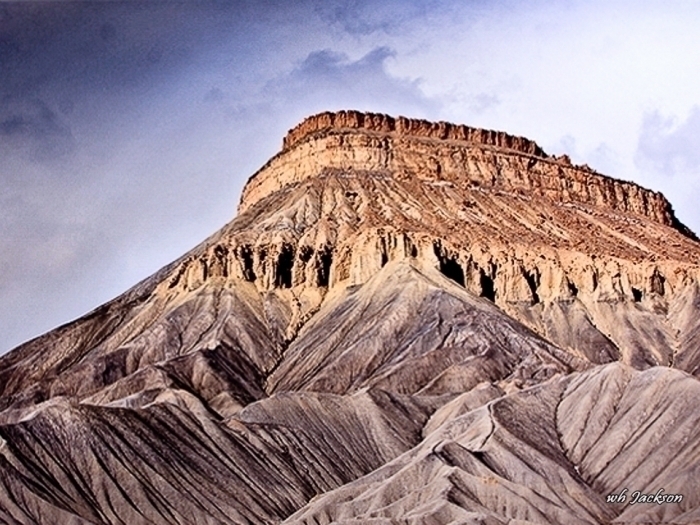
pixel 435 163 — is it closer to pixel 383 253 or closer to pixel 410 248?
pixel 410 248

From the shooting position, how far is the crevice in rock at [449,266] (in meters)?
119

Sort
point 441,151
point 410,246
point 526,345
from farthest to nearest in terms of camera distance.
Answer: point 441,151
point 410,246
point 526,345

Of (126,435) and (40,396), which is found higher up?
(40,396)

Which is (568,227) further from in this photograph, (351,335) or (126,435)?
(126,435)

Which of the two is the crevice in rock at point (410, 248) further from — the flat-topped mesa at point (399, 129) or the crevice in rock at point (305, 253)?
the flat-topped mesa at point (399, 129)

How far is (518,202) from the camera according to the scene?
145500 millimetres

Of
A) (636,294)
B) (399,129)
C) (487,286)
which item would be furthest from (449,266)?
(399,129)

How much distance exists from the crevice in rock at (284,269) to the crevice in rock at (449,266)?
13.0m

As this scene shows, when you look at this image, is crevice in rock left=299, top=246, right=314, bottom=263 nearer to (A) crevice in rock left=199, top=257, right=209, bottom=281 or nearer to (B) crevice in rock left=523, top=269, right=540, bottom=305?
(A) crevice in rock left=199, top=257, right=209, bottom=281

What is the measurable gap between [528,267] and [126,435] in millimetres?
53051

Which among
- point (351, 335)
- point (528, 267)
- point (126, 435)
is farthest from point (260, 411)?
point (528, 267)

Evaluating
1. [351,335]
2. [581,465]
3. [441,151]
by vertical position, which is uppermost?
[441,151]
